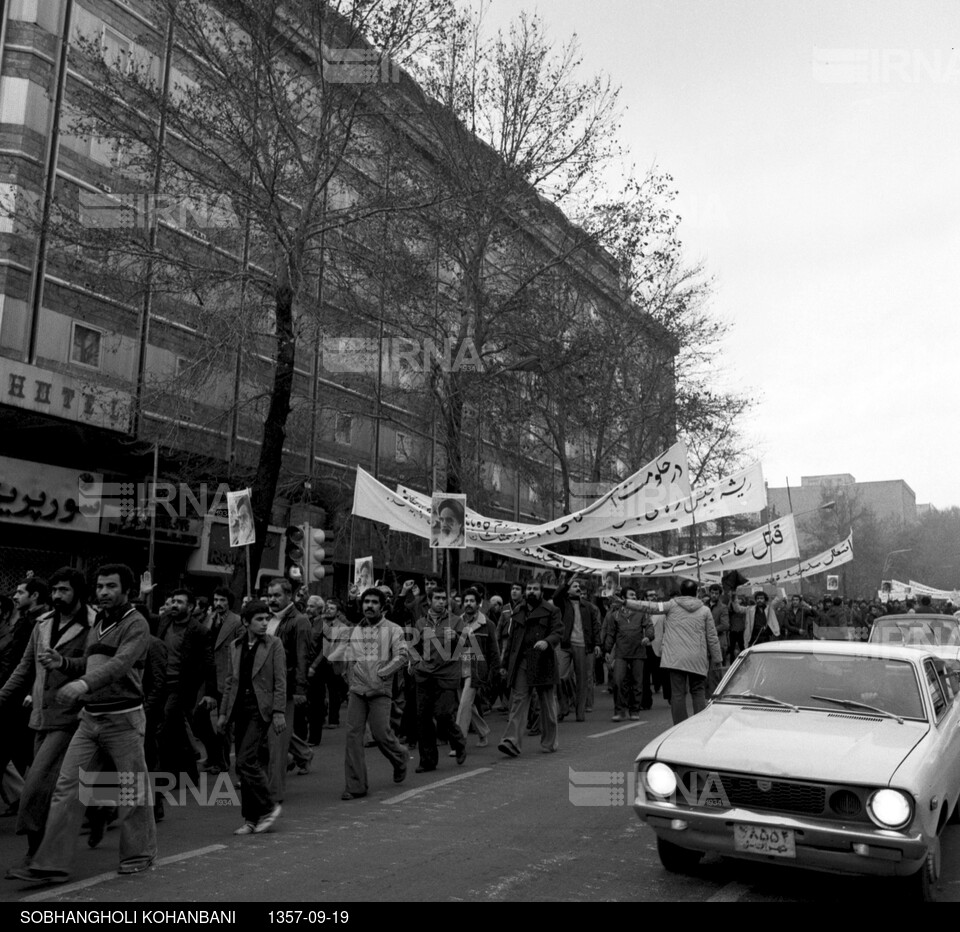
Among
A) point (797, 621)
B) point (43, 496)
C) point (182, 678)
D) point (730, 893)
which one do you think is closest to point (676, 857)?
point (730, 893)

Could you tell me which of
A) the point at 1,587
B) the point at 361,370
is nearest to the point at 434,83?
the point at 361,370

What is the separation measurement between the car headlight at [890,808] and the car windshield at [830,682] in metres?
1.29

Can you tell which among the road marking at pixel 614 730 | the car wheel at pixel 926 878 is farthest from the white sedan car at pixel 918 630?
the car wheel at pixel 926 878

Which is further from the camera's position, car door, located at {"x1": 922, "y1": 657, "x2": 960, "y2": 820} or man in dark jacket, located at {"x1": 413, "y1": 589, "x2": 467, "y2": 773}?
man in dark jacket, located at {"x1": 413, "y1": 589, "x2": 467, "y2": 773}

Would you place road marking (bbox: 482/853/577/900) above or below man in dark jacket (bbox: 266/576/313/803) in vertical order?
below

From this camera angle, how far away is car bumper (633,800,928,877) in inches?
199

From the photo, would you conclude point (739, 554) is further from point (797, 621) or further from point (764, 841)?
point (764, 841)

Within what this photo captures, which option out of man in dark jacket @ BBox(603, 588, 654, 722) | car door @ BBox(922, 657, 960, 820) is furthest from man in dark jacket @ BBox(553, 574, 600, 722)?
car door @ BBox(922, 657, 960, 820)

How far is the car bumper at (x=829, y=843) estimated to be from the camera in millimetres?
5059

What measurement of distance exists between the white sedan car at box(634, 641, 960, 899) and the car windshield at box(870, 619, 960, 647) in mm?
7734

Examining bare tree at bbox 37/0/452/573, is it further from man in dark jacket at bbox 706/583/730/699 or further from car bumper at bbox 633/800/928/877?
car bumper at bbox 633/800/928/877

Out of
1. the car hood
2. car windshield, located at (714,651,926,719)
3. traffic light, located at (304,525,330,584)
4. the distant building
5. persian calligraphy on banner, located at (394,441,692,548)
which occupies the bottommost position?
the car hood

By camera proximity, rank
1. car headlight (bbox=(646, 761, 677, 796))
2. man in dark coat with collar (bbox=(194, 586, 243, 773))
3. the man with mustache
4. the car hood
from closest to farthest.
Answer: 1. the car hood
2. car headlight (bbox=(646, 761, 677, 796))
3. the man with mustache
4. man in dark coat with collar (bbox=(194, 586, 243, 773))

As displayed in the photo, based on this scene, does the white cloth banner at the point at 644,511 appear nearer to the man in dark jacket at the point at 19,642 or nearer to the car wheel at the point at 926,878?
the man in dark jacket at the point at 19,642
